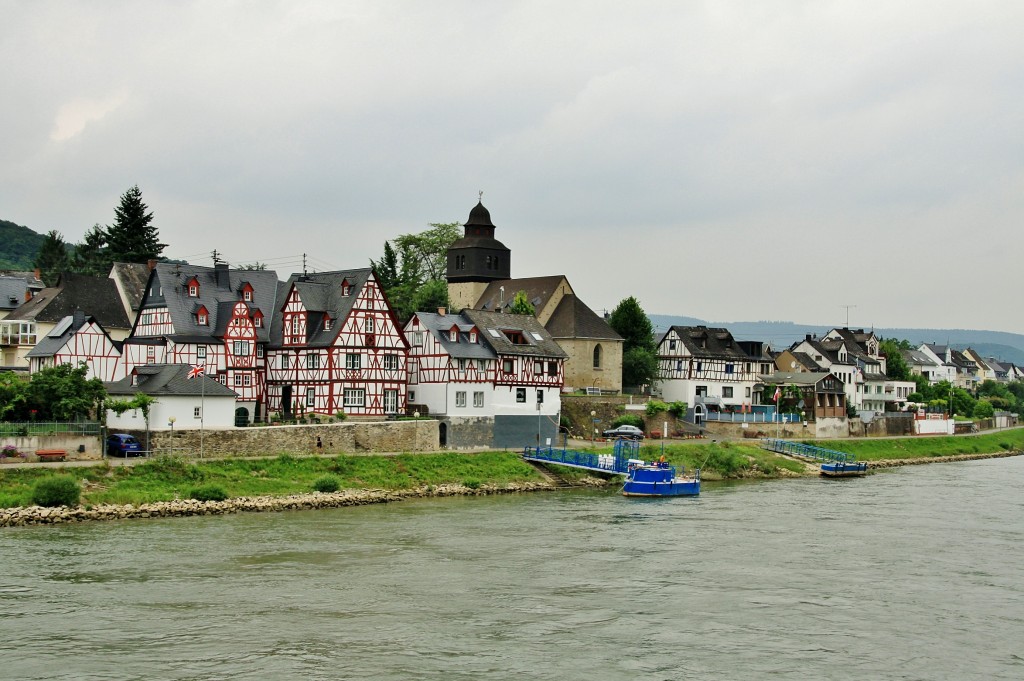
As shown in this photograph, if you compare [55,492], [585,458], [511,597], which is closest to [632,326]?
[585,458]

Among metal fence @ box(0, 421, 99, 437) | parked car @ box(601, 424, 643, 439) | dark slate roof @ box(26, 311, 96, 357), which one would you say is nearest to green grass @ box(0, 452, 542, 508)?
metal fence @ box(0, 421, 99, 437)

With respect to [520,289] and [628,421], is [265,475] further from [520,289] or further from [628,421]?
[520,289]

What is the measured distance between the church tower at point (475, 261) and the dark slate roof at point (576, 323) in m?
9.83

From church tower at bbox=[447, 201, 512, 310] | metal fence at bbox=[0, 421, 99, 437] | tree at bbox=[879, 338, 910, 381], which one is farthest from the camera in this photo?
tree at bbox=[879, 338, 910, 381]

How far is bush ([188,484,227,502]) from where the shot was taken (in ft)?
145

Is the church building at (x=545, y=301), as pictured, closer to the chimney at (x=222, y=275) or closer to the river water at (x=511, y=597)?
the chimney at (x=222, y=275)

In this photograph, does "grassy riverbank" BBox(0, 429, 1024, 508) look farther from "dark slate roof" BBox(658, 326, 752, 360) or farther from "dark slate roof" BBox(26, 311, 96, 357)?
"dark slate roof" BBox(658, 326, 752, 360)

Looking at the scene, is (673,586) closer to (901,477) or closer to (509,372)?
(509,372)

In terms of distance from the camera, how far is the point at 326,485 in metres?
47.8

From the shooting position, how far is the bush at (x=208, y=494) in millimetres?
44094

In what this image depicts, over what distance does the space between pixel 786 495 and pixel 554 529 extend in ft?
59.5

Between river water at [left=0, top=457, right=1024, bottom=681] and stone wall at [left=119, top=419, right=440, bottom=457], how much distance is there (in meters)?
8.01

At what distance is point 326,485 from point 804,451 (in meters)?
35.6

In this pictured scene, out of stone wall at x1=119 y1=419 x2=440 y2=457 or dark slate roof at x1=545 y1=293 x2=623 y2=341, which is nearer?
stone wall at x1=119 y1=419 x2=440 y2=457
